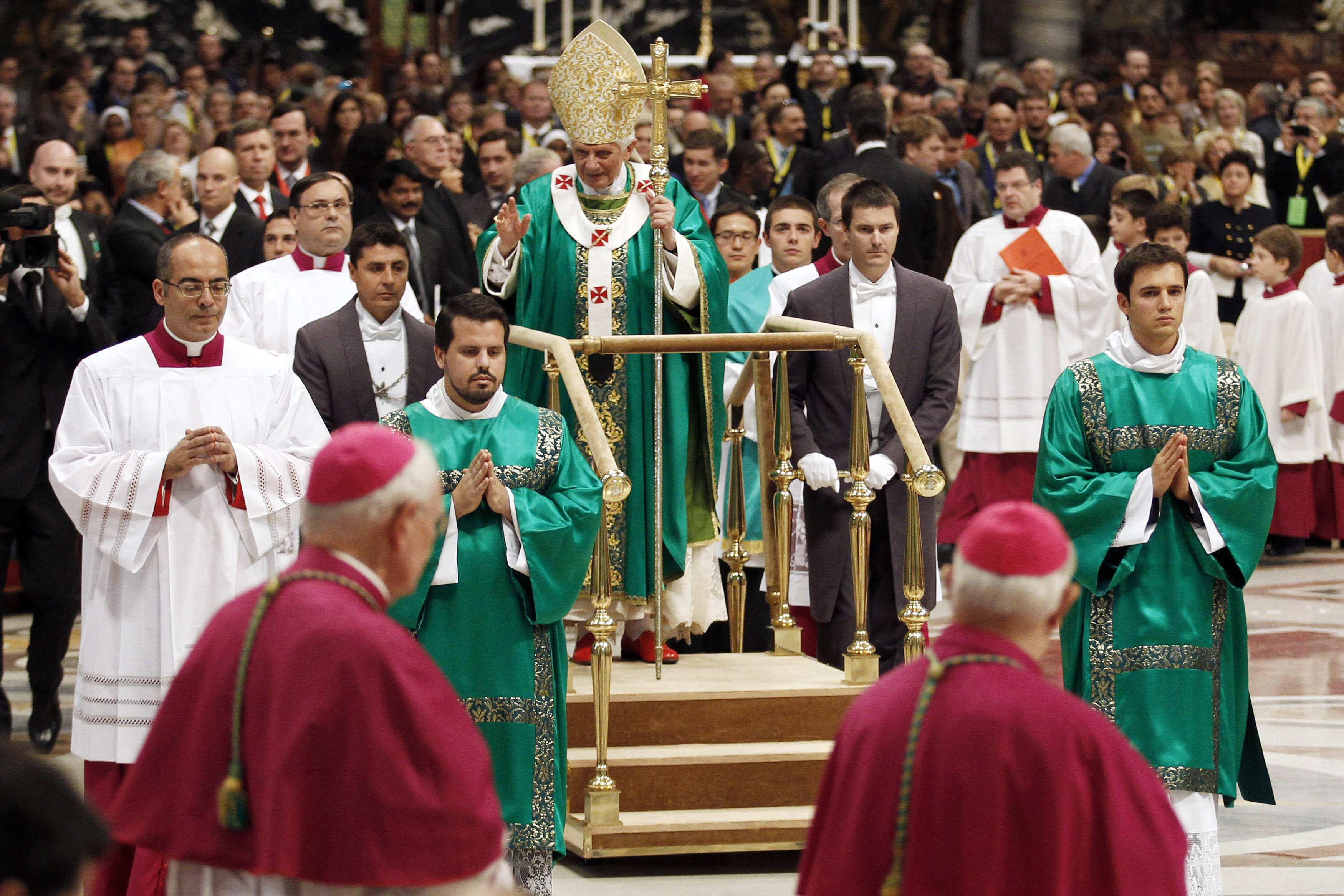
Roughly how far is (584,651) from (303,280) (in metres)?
1.78

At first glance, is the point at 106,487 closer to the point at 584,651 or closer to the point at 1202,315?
the point at 584,651

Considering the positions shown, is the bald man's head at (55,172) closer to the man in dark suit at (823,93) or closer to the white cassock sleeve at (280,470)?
the white cassock sleeve at (280,470)

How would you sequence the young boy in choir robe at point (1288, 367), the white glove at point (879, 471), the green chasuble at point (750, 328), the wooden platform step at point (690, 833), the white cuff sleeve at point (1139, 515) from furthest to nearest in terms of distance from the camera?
1. the young boy in choir robe at point (1288, 367)
2. the green chasuble at point (750, 328)
3. the white glove at point (879, 471)
4. the wooden platform step at point (690, 833)
5. the white cuff sleeve at point (1139, 515)

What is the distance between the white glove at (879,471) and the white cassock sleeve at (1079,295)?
3.25 meters

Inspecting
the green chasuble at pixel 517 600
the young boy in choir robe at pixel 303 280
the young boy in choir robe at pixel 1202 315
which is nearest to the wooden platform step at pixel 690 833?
the green chasuble at pixel 517 600

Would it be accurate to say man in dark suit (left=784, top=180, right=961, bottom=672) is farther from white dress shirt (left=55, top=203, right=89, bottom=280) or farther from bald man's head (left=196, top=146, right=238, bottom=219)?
white dress shirt (left=55, top=203, right=89, bottom=280)

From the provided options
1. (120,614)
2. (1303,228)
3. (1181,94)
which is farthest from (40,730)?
(1181,94)

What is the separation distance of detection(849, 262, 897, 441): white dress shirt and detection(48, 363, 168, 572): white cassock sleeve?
8.75 ft

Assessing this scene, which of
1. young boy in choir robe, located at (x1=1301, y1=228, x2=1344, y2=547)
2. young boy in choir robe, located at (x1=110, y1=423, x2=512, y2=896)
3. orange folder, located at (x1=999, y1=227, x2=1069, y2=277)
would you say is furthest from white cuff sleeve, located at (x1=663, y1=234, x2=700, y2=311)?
young boy in choir robe, located at (x1=1301, y1=228, x2=1344, y2=547)

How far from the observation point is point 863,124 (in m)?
10.2

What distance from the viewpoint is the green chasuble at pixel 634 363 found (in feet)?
20.9

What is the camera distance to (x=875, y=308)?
695 cm

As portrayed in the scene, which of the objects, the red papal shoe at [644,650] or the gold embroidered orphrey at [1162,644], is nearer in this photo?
the gold embroidered orphrey at [1162,644]

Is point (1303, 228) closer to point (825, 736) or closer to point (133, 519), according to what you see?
point (825, 736)
